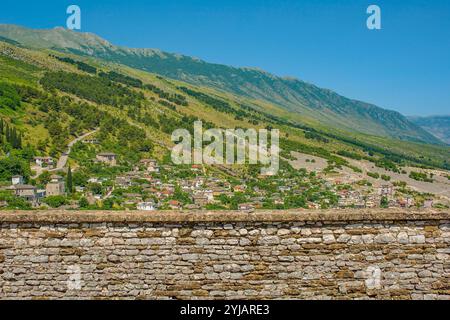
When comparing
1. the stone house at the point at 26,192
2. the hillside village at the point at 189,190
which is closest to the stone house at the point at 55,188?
the hillside village at the point at 189,190

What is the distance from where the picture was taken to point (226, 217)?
7.88m

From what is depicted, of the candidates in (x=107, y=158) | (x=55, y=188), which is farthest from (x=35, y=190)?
(x=107, y=158)

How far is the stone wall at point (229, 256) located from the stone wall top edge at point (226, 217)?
19mm

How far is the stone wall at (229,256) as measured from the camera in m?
7.79

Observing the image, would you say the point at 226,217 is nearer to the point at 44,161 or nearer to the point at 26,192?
the point at 26,192

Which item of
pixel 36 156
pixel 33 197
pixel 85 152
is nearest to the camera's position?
pixel 33 197

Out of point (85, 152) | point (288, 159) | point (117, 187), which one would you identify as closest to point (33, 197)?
point (117, 187)

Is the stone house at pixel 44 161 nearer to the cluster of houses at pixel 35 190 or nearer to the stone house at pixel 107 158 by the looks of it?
the cluster of houses at pixel 35 190

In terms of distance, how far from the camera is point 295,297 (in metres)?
7.79

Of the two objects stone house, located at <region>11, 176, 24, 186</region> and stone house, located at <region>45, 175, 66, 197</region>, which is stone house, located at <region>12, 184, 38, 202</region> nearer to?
stone house, located at <region>45, 175, 66, 197</region>

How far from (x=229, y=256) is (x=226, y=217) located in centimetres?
73
